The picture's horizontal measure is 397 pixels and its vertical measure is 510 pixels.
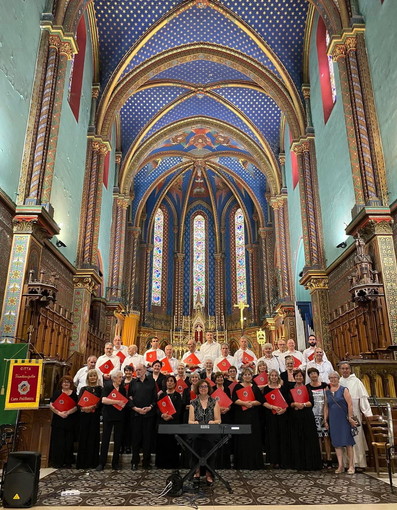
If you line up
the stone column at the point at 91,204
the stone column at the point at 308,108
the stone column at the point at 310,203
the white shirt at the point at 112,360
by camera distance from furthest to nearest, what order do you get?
the stone column at the point at 308,108, the stone column at the point at 91,204, the stone column at the point at 310,203, the white shirt at the point at 112,360

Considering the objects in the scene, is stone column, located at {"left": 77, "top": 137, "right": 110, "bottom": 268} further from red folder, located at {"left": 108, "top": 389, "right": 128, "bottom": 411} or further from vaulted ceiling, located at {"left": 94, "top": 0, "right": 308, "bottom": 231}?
red folder, located at {"left": 108, "top": 389, "right": 128, "bottom": 411}

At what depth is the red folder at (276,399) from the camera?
6.55m

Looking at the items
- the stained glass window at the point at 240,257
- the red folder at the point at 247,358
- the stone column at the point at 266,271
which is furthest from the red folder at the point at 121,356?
the stained glass window at the point at 240,257

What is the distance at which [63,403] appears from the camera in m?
6.82

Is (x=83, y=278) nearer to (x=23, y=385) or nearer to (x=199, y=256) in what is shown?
(x=23, y=385)

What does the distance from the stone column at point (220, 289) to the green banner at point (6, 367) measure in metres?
21.3

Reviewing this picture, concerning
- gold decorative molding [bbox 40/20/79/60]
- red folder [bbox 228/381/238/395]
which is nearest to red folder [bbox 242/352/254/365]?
red folder [bbox 228/381/238/395]

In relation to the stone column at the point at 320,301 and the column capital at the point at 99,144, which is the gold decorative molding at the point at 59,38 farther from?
the stone column at the point at 320,301

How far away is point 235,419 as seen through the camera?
6.65 m

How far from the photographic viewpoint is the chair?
5.58 metres

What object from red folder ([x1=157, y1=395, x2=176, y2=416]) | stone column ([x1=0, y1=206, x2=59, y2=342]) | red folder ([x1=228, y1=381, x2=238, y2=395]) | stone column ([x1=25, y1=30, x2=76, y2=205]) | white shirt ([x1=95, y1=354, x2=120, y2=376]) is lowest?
red folder ([x1=157, y1=395, x2=176, y2=416])

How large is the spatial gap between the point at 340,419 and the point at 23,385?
14.1 feet

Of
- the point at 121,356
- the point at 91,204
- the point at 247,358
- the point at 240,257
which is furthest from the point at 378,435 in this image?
the point at 240,257

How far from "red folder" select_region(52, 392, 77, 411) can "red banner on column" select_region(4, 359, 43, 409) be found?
1.48 metres
